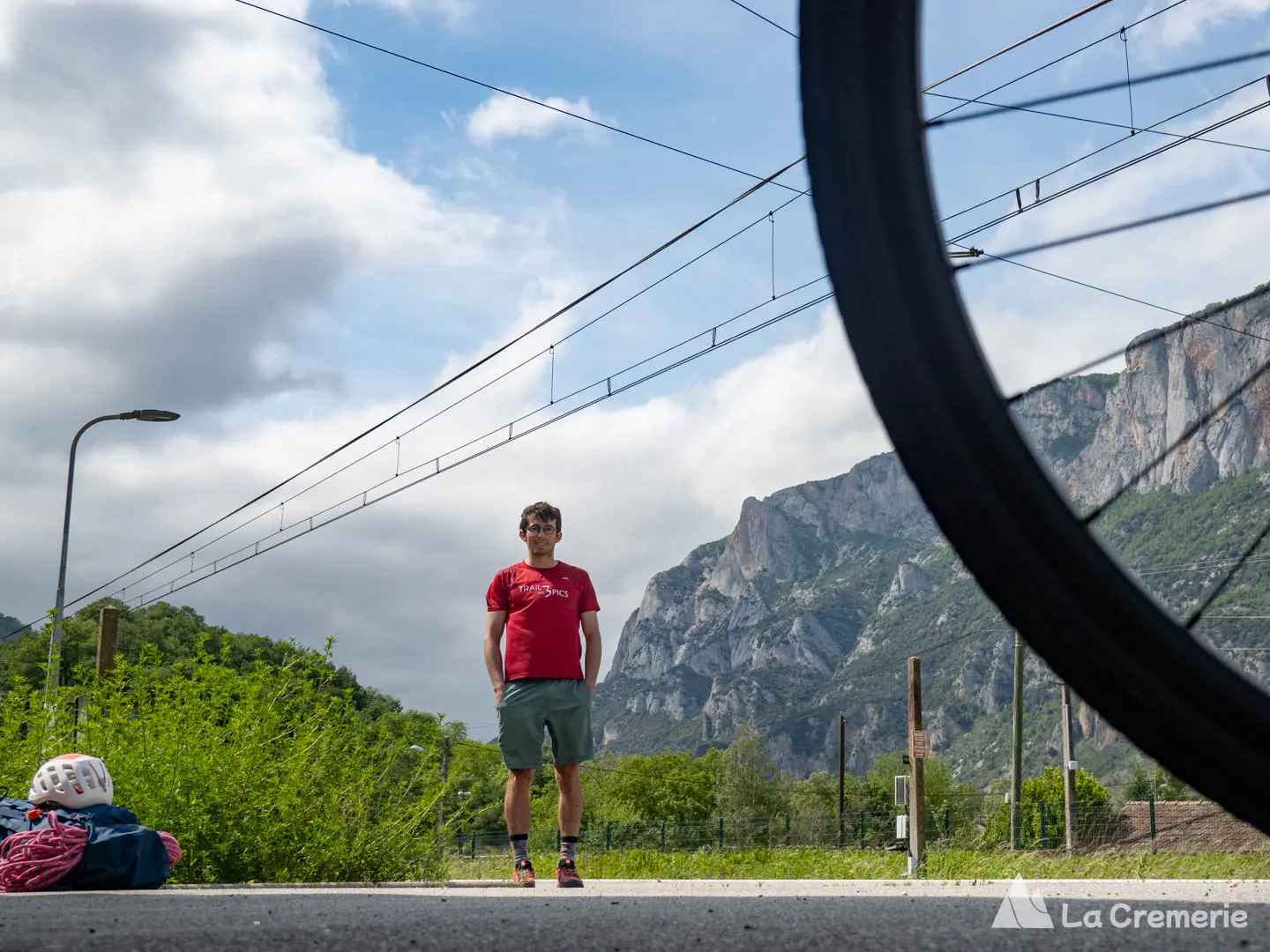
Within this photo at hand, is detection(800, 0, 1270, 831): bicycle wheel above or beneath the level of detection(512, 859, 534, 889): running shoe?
above

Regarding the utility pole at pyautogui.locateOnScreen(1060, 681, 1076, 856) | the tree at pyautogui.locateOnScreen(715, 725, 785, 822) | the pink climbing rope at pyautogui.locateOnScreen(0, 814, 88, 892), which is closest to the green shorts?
the pink climbing rope at pyautogui.locateOnScreen(0, 814, 88, 892)

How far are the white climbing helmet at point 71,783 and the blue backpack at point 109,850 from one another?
0.05m

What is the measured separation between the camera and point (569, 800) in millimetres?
4328

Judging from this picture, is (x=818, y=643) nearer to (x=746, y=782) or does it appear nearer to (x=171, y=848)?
(x=746, y=782)

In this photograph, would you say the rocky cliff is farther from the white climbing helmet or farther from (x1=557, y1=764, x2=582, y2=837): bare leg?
the white climbing helmet

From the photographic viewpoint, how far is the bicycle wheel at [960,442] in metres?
1.09

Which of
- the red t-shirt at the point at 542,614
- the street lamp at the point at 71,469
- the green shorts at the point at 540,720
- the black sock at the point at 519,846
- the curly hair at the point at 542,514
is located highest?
the street lamp at the point at 71,469

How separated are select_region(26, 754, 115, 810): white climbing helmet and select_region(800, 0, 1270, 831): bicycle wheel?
3889mm

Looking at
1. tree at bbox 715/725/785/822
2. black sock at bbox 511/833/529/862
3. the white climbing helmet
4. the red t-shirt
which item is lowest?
tree at bbox 715/725/785/822

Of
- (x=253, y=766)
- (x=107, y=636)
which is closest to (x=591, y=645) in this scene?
(x=253, y=766)

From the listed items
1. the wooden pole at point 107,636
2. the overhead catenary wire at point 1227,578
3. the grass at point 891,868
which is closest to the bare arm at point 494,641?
the overhead catenary wire at point 1227,578

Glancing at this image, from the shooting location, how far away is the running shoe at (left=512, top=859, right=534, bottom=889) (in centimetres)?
415

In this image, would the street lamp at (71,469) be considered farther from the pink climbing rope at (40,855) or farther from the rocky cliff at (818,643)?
the rocky cliff at (818,643)

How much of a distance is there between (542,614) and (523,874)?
3.10 feet
